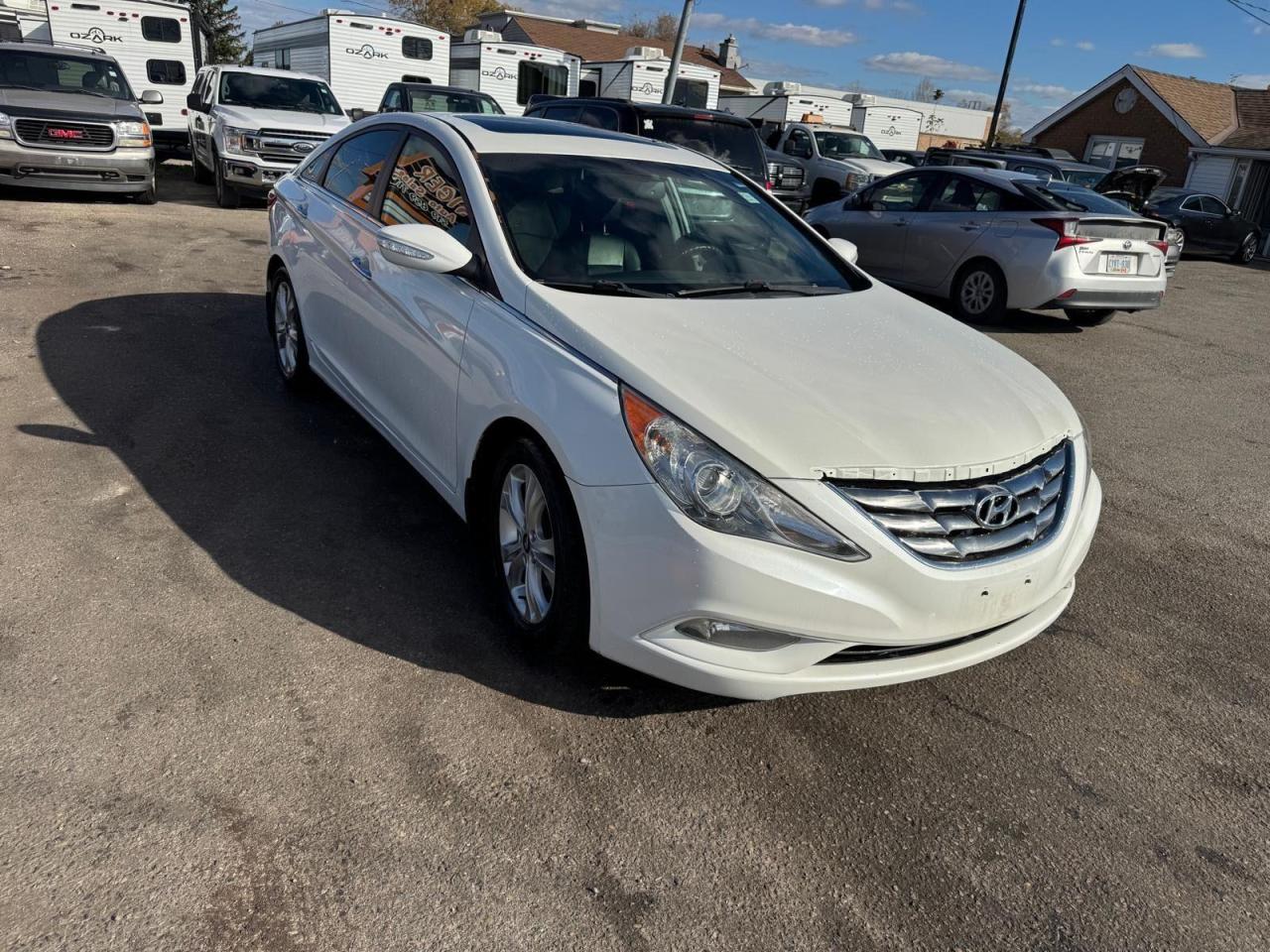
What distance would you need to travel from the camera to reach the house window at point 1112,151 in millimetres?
33125

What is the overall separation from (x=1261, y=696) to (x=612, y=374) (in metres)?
2.59

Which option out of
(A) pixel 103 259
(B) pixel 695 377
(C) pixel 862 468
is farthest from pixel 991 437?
(A) pixel 103 259

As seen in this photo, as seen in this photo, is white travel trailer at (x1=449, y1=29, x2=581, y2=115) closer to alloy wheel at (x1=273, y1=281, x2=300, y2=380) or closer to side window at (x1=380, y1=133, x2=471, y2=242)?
alloy wheel at (x1=273, y1=281, x2=300, y2=380)

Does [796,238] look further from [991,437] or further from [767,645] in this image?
[767,645]

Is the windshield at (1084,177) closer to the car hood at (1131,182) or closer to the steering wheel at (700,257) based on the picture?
the car hood at (1131,182)

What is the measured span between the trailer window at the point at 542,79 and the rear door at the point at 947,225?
1360cm

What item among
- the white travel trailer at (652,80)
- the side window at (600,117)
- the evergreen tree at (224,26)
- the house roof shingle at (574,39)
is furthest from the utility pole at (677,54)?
the evergreen tree at (224,26)

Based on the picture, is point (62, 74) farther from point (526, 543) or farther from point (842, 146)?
point (842, 146)

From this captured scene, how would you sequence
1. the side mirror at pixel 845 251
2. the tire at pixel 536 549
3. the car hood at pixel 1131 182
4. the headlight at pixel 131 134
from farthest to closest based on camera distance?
the car hood at pixel 1131 182, the headlight at pixel 131 134, the side mirror at pixel 845 251, the tire at pixel 536 549

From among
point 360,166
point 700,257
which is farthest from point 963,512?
point 360,166

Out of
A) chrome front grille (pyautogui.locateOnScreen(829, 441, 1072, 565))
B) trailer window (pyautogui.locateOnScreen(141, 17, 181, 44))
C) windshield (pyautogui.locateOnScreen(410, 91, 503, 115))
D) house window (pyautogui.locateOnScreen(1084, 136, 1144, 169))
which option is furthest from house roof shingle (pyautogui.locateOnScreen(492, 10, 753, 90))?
chrome front grille (pyautogui.locateOnScreen(829, 441, 1072, 565))

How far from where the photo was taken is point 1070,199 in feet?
32.2

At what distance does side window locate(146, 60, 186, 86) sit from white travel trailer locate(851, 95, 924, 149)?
61.3 ft

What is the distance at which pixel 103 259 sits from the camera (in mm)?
9016
